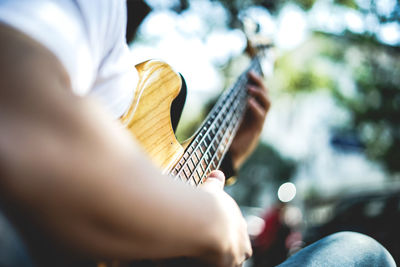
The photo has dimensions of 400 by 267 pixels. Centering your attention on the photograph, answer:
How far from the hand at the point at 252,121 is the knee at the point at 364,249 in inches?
38.5

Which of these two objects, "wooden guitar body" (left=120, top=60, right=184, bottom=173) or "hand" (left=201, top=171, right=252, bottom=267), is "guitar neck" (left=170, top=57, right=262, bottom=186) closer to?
"wooden guitar body" (left=120, top=60, right=184, bottom=173)

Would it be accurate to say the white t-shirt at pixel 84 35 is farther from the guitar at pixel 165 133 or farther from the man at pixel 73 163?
the guitar at pixel 165 133

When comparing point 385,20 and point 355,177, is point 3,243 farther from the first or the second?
point 355,177

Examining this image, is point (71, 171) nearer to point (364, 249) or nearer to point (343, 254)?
point (343, 254)

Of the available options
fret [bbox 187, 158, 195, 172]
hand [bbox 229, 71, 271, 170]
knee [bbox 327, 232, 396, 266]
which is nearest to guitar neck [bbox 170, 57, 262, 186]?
fret [bbox 187, 158, 195, 172]

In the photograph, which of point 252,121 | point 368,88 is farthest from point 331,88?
point 252,121

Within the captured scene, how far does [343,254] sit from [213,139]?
2.24 feet

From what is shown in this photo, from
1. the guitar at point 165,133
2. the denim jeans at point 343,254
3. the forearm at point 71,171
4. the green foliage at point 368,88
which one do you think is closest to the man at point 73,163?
the forearm at point 71,171

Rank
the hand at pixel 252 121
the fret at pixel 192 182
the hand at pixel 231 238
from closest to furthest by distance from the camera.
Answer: the hand at pixel 231 238 < the fret at pixel 192 182 < the hand at pixel 252 121

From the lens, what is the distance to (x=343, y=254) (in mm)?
1247

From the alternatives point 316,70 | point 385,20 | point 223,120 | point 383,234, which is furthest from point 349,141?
point 223,120

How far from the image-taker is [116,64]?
894 millimetres

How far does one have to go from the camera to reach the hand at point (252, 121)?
230 centimetres

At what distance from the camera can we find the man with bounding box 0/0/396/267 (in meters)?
0.51
